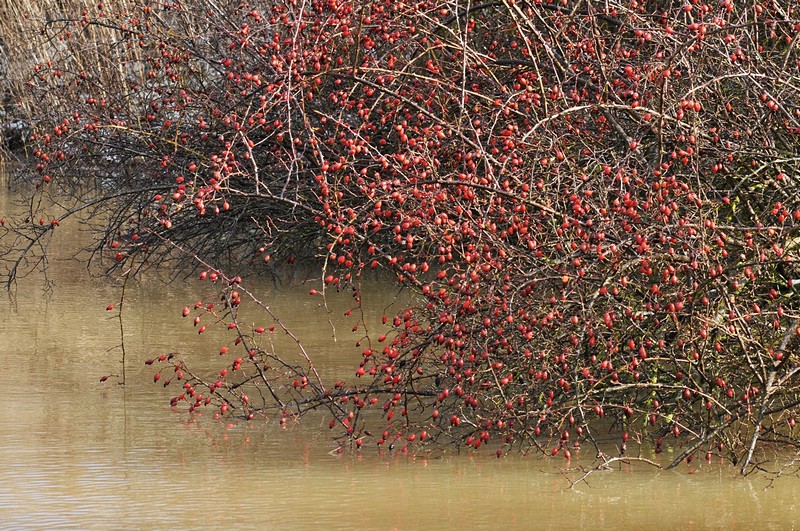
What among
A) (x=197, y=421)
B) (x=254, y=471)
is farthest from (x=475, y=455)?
(x=197, y=421)

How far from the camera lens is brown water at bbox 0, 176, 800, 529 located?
530 centimetres

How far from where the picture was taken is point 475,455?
20.7 ft

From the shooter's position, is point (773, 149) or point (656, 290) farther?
point (773, 149)

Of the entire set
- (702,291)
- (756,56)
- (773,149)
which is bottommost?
(702,291)

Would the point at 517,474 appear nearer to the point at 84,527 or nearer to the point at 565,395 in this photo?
the point at 565,395

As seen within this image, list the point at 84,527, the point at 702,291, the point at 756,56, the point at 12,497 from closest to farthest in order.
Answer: the point at 84,527
the point at 12,497
the point at 702,291
the point at 756,56

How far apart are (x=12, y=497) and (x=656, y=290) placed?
251 cm

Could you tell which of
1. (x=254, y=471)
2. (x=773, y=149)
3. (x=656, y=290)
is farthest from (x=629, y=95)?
(x=254, y=471)

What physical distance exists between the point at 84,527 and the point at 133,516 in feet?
0.66

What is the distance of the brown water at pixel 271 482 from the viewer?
5301 mm

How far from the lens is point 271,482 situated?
5.80 m

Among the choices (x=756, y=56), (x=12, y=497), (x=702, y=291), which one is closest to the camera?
(x=12, y=497)

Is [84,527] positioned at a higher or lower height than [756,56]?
lower

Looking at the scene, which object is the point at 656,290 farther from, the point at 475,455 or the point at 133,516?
the point at 133,516
